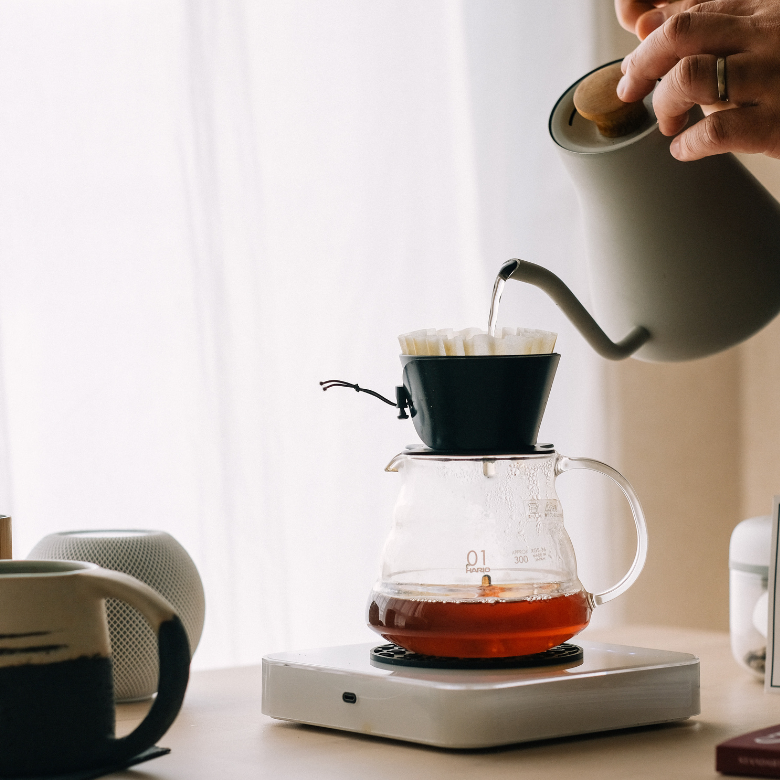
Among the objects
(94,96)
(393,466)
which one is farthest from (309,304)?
(393,466)

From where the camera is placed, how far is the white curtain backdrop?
1455 mm

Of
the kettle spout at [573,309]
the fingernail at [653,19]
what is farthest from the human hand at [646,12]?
the kettle spout at [573,309]

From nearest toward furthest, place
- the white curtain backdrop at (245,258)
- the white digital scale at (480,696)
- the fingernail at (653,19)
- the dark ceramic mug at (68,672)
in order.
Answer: the dark ceramic mug at (68,672) → the white digital scale at (480,696) → the fingernail at (653,19) → the white curtain backdrop at (245,258)

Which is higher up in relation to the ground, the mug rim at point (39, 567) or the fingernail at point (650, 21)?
the fingernail at point (650, 21)

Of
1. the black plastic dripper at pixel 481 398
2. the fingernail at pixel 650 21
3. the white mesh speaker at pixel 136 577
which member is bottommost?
the white mesh speaker at pixel 136 577

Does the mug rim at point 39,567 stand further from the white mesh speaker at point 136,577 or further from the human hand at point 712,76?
the human hand at point 712,76

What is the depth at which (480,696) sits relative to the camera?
29.4 inches

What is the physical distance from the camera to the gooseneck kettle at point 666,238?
95 cm

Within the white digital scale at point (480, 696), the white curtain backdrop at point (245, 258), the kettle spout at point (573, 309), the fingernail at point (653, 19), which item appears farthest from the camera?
the white curtain backdrop at point (245, 258)

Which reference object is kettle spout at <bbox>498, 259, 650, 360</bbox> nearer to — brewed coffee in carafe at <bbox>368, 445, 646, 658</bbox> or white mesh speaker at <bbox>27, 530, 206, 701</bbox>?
brewed coffee in carafe at <bbox>368, 445, 646, 658</bbox>

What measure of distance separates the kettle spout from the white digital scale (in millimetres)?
257

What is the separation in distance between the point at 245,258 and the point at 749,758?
108 cm

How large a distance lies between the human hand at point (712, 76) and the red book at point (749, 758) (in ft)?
1.50

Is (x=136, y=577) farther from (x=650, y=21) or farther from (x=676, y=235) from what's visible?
(x=650, y=21)
